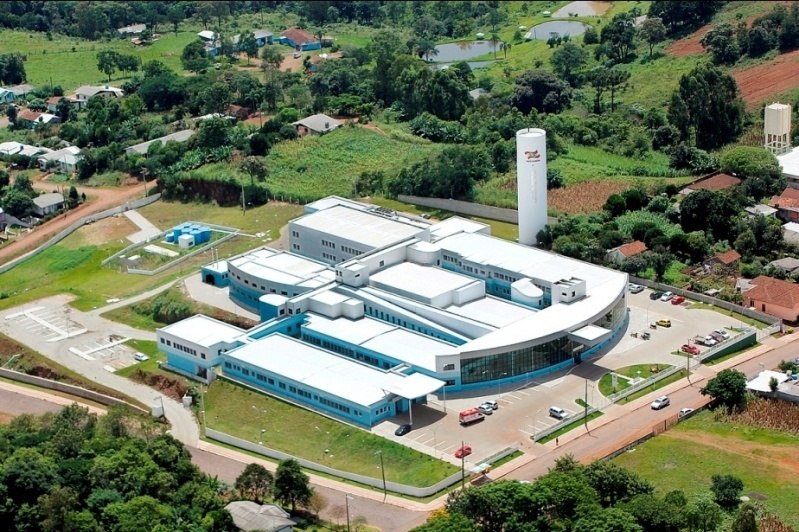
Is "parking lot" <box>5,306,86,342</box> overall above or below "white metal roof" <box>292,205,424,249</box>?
below

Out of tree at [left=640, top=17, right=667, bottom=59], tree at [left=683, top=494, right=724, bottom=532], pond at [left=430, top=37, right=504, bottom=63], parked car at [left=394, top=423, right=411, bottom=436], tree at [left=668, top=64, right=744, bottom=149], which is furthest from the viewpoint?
pond at [left=430, top=37, right=504, bottom=63]

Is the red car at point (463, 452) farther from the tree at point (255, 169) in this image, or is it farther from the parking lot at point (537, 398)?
the tree at point (255, 169)

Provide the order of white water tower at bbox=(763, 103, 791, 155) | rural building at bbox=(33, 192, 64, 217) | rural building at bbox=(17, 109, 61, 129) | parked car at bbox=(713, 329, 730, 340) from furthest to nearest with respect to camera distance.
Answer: rural building at bbox=(17, 109, 61, 129)
rural building at bbox=(33, 192, 64, 217)
white water tower at bbox=(763, 103, 791, 155)
parked car at bbox=(713, 329, 730, 340)

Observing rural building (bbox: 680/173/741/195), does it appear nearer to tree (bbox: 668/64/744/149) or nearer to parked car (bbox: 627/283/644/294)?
tree (bbox: 668/64/744/149)

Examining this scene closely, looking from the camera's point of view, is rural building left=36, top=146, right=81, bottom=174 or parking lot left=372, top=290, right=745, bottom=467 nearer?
parking lot left=372, top=290, right=745, bottom=467

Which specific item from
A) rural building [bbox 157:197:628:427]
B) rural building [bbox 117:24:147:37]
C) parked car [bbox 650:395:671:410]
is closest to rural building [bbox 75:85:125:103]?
rural building [bbox 117:24:147:37]

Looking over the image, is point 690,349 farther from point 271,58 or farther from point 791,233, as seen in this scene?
point 271,58
